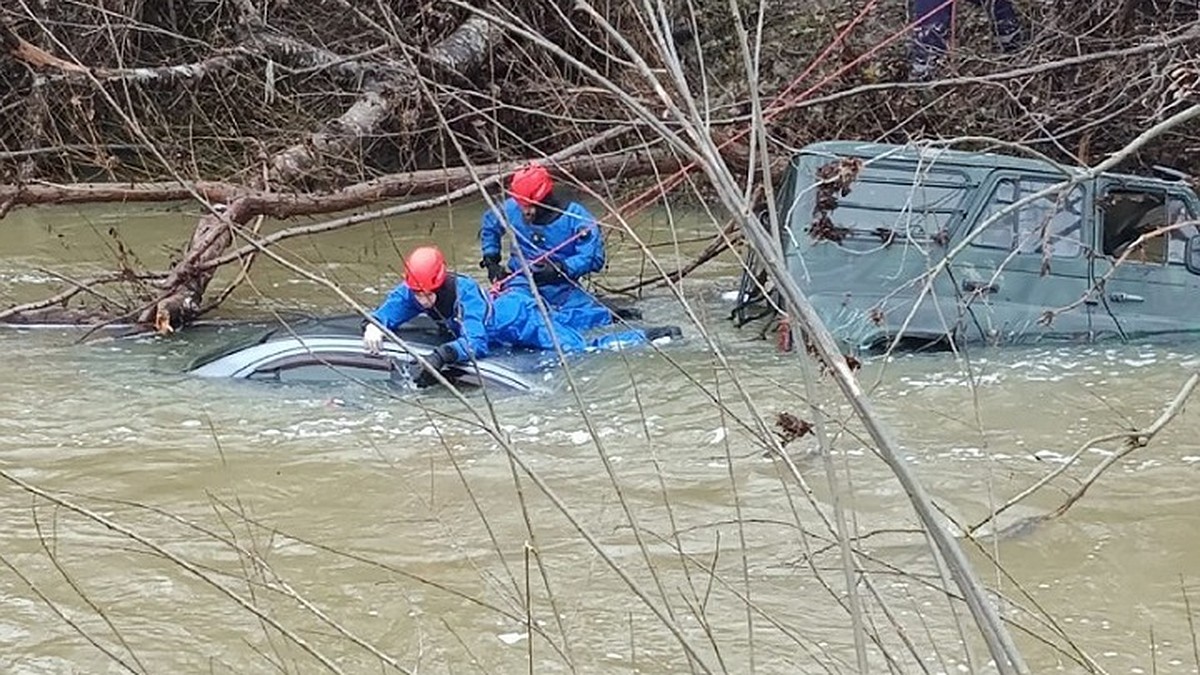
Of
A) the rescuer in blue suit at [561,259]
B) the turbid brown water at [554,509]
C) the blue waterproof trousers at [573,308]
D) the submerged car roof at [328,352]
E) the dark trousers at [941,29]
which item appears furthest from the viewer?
the dark trousers at [941,29]

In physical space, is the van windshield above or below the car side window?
above

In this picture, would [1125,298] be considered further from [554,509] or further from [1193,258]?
[554,509]

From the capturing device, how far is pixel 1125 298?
878 cm

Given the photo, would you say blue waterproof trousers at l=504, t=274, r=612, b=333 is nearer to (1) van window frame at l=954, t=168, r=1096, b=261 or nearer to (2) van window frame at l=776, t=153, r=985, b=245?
(2) van window frame at l=776, t=153, r=985, b=245

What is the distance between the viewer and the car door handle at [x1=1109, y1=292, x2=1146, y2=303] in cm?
878

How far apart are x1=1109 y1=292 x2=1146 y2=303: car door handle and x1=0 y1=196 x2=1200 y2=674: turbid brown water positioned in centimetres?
26

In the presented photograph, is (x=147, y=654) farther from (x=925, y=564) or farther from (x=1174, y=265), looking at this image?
(x=1174, y=265)

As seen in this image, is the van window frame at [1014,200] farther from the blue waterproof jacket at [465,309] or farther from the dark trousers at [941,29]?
the blue waterproof jacket at [465,309]

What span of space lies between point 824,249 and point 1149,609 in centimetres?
356

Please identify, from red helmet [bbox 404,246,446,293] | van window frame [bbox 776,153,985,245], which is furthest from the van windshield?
red helmet [bbox 404,246,446,293]

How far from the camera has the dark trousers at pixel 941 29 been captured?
10.9 metres

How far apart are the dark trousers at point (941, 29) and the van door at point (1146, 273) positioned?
2320 millimetres

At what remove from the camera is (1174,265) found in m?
8.83

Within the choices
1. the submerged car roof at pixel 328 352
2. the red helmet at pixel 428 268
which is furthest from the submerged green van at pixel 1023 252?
the red helmet at pixel 428 268
